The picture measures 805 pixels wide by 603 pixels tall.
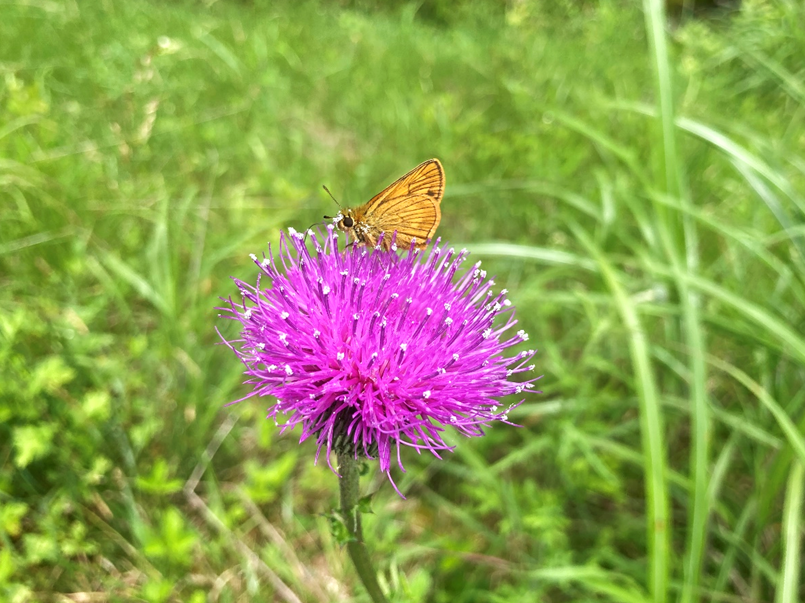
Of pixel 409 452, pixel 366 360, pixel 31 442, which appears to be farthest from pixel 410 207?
pixel 31 442

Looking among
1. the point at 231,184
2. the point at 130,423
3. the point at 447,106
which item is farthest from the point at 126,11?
the point at 130,423

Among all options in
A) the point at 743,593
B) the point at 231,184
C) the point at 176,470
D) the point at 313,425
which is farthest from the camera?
the point at 231,184

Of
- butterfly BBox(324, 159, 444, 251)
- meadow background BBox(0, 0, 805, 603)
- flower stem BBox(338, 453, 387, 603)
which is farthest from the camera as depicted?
meadow background BBox(0, 0, 805, 603)

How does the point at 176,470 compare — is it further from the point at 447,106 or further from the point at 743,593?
the point at 447,106

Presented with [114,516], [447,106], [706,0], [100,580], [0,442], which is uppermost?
[706,0]

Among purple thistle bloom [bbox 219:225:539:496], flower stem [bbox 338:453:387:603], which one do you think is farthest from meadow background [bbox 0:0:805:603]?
purple thistle bloom [bbox 219:225:539:496]

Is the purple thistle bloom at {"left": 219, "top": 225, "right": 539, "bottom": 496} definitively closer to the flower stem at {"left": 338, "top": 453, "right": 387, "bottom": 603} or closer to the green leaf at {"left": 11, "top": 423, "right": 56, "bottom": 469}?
the flower stem at {"left": 338, "top": 453, "right": 387, "bottom": 603}

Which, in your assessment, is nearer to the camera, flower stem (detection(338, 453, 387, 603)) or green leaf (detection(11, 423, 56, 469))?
flower stem (detection(338, 453, 387, 603))
